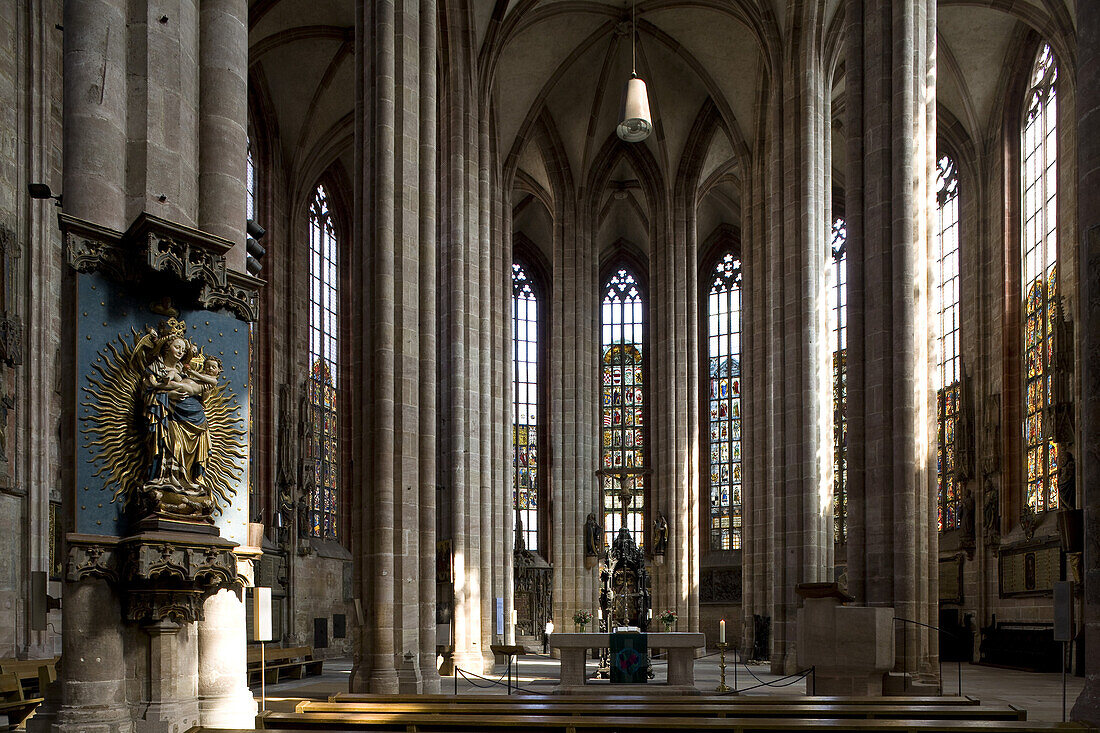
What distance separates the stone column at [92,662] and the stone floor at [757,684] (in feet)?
19.6

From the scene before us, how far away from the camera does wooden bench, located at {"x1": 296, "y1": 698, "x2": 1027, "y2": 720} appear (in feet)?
28.0

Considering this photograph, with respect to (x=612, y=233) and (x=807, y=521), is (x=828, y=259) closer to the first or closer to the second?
(x=807, y=521)

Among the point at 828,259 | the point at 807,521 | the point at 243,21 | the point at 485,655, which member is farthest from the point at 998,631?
the point at 243,21

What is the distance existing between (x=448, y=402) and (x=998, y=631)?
14668 mm

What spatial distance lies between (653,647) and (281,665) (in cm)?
690

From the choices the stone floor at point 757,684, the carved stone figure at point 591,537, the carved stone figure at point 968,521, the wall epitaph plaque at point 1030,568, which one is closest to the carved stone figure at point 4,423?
the stone floor at point 757,684

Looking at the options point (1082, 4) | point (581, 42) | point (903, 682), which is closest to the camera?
point (1082, 4)

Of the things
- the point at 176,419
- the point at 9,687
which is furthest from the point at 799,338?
the point at 176,419

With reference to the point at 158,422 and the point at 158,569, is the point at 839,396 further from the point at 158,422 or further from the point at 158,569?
the point at 158,569

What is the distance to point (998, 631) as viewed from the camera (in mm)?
26625

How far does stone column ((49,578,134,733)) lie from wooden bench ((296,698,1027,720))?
165 cm

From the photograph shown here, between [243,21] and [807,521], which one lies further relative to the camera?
[807,521]

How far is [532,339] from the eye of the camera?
139ft

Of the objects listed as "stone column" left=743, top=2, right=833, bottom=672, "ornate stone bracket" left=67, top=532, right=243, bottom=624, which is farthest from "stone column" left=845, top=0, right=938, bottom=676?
"ornate stone bracket" left=67, top=532, right=243, bottom=624
